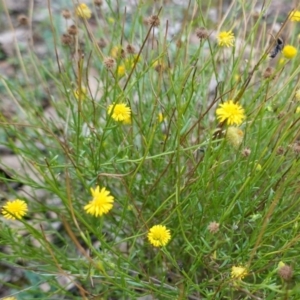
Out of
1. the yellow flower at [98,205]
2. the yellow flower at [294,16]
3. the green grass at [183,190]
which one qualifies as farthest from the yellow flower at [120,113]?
the yellow flower at [294,16]

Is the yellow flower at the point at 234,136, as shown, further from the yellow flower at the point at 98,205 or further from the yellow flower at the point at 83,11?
the yellow flower at the point at 83,11

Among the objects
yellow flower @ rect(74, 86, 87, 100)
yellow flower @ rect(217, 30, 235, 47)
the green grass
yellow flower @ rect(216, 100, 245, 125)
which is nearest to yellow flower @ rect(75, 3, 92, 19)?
the green grass

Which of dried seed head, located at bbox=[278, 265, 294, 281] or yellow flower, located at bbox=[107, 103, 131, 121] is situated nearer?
dried seed head, located at bbox=[278, 265, 294, 281]

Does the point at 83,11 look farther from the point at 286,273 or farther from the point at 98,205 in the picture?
the point at 286,273

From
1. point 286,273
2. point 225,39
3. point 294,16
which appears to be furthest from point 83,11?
point 286,273

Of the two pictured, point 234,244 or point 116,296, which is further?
point 116,296

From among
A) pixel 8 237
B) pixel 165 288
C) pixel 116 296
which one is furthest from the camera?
pixel 116 296

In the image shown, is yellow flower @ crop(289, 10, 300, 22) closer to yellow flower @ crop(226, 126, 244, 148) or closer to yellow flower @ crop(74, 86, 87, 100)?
yellow flower @ crop(226, 126, 244, 148)

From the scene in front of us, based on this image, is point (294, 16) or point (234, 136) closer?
point (234, 136)

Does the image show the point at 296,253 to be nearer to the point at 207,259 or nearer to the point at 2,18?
the point at 207,259

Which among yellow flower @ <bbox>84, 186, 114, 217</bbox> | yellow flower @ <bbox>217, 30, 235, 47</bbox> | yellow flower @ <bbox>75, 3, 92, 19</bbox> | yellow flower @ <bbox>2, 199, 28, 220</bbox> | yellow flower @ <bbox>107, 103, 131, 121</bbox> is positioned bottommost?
yellow flower @ <bbox>84, 186, 114, 217</bbox>

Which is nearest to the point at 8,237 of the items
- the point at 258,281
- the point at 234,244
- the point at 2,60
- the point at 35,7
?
the point at 234,244
